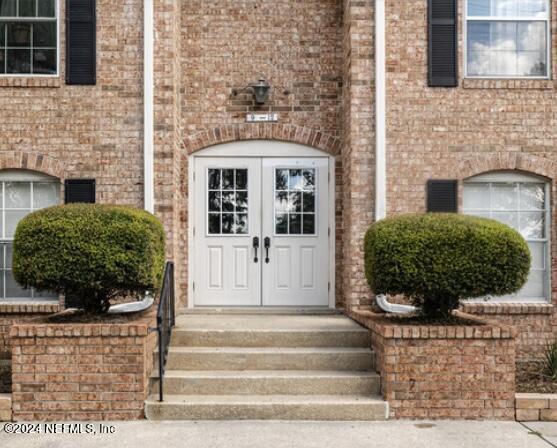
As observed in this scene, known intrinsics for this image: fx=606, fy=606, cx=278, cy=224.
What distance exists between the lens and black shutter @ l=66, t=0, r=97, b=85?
782 centimetres

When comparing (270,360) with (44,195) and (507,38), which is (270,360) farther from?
(507,38)

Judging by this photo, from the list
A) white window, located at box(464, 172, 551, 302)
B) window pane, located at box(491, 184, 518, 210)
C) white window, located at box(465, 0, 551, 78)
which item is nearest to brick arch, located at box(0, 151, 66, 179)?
white window, located at box(464, 172, 551, 302)

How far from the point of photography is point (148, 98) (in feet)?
25.5

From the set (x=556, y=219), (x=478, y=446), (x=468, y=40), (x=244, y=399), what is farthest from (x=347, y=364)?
(x=468, y=40)

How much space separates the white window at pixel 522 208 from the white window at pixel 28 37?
5.80 metres

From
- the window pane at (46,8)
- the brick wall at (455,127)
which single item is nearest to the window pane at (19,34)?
the window pane at (46,8)

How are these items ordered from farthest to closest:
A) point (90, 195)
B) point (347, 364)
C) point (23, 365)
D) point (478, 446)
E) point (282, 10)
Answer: point (282, 10) < point (90, 195) < point (347, 364) < point (23, 365) < point (478, 446)

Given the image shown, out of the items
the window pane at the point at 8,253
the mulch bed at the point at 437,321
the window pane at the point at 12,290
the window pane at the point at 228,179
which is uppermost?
the window pane at the point at 228,179

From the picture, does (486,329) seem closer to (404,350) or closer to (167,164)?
(404,350)

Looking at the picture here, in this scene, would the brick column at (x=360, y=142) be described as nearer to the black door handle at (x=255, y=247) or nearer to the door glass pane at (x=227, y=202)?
the black door handle at (x=255, y=247)

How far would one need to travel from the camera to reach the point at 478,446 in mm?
4980

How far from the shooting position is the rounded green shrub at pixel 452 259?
5.78m

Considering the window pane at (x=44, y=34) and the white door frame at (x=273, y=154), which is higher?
the window pane at (x=44, y=34)

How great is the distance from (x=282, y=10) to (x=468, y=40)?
2572mm
